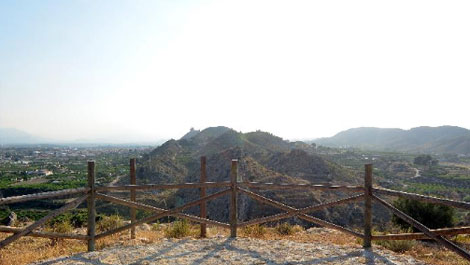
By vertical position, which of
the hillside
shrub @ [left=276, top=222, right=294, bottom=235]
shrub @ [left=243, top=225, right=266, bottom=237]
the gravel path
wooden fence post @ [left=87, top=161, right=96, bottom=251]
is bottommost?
the hillside

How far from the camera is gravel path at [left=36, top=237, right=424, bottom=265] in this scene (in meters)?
6.31

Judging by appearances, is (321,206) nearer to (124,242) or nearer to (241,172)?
(124,242)

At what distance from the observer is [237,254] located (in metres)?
6.67

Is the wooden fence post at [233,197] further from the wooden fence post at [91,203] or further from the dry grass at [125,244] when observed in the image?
the wooden fence post at [91,203]

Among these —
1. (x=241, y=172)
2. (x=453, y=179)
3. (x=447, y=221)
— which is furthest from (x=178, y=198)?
(x=453, y=179)

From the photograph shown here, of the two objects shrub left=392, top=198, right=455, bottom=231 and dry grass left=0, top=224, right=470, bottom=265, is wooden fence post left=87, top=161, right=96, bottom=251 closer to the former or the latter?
dry grass left=0, top=224, right=470, bottom=265

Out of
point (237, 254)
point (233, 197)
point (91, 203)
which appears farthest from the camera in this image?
point (233, 197)

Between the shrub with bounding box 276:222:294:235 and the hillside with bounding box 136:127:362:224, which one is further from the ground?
the shrub with bounding box 276:222:294:235

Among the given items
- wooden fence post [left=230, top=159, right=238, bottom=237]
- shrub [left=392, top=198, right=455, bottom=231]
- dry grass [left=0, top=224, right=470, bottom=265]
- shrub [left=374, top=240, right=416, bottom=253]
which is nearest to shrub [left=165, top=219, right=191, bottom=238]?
dry grass [left=0, top=224, right=470, bottom=265]

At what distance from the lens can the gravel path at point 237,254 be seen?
20.7 ft

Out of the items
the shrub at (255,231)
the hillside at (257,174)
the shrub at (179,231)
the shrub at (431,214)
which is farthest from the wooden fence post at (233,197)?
the hillside at (257,174)

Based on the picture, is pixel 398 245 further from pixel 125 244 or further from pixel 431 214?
pixel 431 214

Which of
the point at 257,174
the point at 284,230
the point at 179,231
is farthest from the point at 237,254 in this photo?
the point at 257,174

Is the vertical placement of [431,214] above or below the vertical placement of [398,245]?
below
